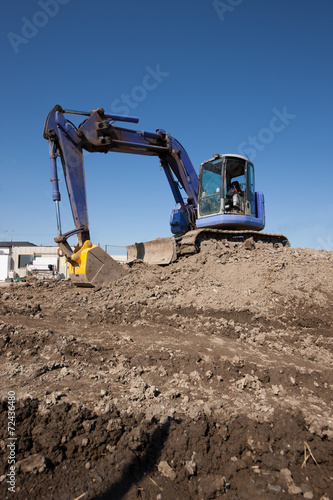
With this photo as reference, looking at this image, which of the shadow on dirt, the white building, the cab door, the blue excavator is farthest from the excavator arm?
the white building

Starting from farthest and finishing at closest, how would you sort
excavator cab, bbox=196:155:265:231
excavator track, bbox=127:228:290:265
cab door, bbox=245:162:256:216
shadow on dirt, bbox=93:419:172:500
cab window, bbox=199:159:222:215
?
cab door, bbox=245:162:256:216 → cab window, bbox=199:159:222:215 → excavator cab, bbox=196:155:265:231 → excavator track, bbox=127:228:290:265 → shadow on dirt, bbox=93:419:172:500

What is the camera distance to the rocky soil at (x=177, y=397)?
6.59 ft

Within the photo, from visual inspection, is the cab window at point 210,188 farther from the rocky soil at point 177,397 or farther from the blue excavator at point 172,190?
the rocky soil at point 177,397

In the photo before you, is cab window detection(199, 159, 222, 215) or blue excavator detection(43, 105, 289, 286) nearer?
blue excavator detection(43, 105, 289, 286)

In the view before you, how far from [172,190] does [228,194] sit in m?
2.18

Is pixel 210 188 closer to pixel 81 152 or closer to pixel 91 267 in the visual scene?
pixel 81 152

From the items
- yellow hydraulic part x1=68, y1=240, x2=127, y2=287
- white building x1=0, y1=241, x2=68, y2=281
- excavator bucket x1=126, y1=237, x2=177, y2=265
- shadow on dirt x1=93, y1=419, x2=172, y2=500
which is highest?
white building x1=0, y1=241, x2=68, y2=281

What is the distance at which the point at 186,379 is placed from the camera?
10.9 ft

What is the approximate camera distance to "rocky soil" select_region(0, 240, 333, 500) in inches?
79.1

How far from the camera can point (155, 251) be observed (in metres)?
9.43

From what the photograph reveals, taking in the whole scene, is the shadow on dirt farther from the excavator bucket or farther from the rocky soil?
the excavator bucket

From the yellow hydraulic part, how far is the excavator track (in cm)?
156

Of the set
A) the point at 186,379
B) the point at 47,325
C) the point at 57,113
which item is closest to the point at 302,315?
the point at 186,379

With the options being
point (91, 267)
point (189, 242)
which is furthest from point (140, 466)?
point (189, 242)
